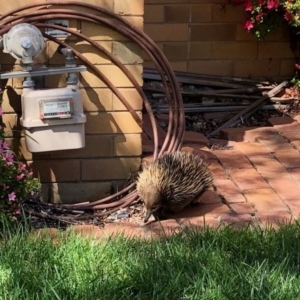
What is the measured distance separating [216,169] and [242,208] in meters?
0.77

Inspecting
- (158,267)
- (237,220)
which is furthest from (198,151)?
(158,267)

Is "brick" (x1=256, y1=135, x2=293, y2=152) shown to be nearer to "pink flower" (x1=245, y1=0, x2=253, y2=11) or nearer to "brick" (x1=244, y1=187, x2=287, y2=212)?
"brick" (x1=244, y1=187, x2=287, y2=212)

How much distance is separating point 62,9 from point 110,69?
0.51 meters

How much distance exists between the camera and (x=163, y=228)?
4.47 metres

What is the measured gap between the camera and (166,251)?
155 inches

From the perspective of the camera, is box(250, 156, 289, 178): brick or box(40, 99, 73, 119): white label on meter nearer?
box(40, 99, 73, 119): white label on meter

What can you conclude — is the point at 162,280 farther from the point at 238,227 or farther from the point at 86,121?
the point at 86,121

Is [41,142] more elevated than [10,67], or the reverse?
[10,67]

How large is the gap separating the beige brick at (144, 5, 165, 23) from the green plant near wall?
117 inches

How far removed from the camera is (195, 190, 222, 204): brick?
200 inches

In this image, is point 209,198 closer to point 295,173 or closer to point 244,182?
point 244,182

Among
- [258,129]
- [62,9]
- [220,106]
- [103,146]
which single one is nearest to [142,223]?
[103,146]

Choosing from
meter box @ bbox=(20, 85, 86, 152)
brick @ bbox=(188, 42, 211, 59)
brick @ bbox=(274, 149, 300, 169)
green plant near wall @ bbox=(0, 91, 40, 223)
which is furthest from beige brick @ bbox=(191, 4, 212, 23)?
green plant near wall @ bbox=(0, 91, 40, 223)

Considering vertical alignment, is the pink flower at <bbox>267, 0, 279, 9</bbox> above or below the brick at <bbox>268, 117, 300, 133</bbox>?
above
